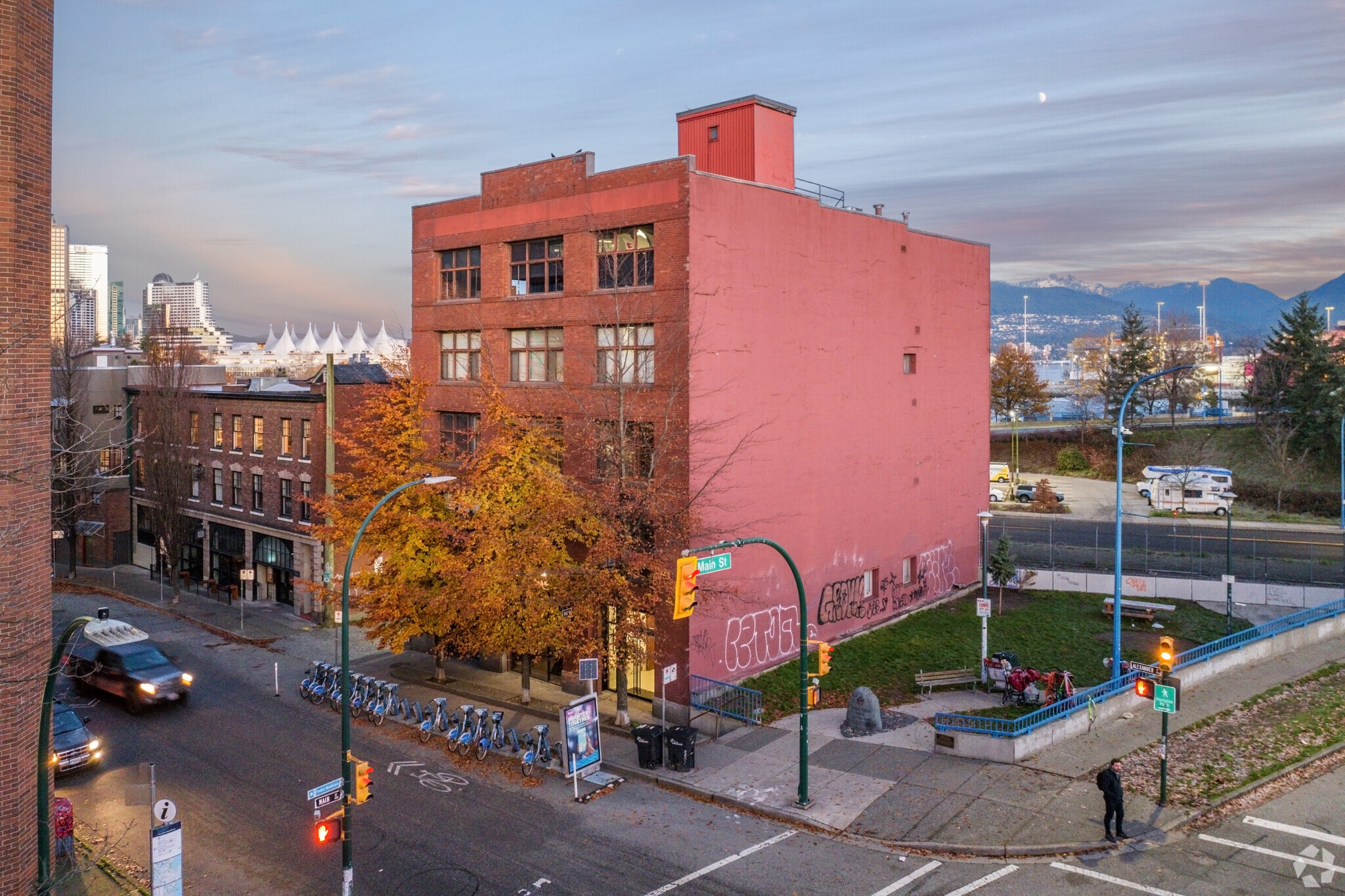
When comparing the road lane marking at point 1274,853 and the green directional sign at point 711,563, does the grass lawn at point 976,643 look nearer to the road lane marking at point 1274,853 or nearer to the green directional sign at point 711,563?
the green directional sign at point 711,563

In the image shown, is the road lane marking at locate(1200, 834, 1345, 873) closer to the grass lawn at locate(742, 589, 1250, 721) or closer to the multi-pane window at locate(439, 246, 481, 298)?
the grass lawn at locate(742, 589, 1250, 721)

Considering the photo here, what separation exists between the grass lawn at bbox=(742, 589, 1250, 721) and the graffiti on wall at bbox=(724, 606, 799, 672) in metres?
0.59

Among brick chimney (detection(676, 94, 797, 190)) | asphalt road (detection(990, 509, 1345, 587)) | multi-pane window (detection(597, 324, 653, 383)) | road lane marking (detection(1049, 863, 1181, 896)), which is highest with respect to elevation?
brick chimney (detection(676, 94, 797, 190))

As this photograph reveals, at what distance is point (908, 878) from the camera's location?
53.0 ft

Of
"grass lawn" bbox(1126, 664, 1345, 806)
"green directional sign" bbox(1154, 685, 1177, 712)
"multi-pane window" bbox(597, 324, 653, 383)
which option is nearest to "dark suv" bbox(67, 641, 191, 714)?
"multi-pane window" bbox(597, 324, 653, 383)

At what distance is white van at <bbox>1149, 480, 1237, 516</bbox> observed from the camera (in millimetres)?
60500

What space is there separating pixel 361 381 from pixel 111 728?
1773 cm

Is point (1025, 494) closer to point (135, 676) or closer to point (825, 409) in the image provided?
point (825, 409)

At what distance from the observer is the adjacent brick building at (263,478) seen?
1533 inches

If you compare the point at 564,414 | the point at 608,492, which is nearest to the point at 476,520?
the point at 608,492

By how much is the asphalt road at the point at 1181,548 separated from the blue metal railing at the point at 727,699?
76.0 feet

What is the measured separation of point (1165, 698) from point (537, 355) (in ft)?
66.6

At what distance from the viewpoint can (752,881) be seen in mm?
16141

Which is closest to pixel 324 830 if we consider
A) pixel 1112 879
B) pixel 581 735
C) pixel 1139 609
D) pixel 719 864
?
pixel 581 735
